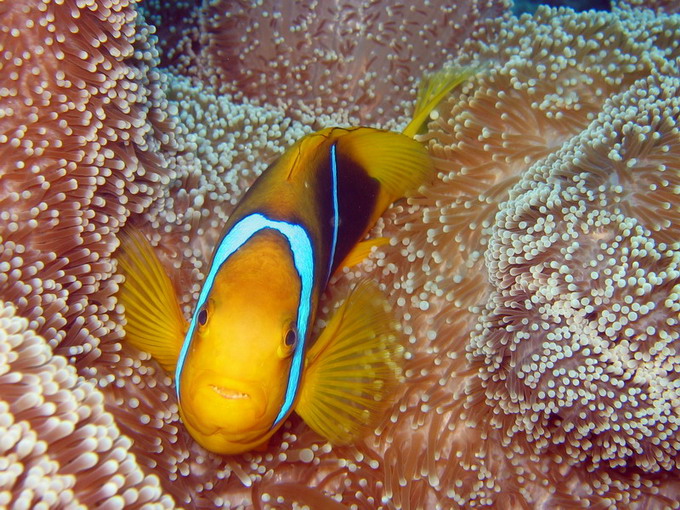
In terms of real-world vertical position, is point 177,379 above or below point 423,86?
below

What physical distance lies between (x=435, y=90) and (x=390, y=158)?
334 millimetres

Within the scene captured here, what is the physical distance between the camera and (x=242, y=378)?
99cm

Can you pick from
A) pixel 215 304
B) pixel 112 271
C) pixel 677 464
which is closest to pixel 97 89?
A: pixel 112 271

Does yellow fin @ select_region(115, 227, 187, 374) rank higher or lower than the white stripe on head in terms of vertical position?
lower

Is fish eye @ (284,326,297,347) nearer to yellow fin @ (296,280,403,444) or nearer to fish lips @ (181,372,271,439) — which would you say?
fish lips @ (181,372,271,439)

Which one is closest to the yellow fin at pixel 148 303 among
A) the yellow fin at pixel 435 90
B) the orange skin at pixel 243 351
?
the orange skin at pixel 243 351

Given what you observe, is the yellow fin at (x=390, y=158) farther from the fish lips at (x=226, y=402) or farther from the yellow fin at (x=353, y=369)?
the fish lips at (x=226, y=402)

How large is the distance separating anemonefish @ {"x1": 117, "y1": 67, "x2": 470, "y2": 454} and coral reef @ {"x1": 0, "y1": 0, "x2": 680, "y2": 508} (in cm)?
8

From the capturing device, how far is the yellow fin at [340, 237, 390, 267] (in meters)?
1.53

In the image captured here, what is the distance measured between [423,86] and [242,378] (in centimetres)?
117

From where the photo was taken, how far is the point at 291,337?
1076mm

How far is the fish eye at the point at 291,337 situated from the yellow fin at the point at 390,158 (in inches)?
22.0

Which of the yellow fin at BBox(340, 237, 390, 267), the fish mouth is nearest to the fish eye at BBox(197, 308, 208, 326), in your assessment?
the fish mouth

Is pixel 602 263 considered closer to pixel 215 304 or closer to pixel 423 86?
pixel 215 304
